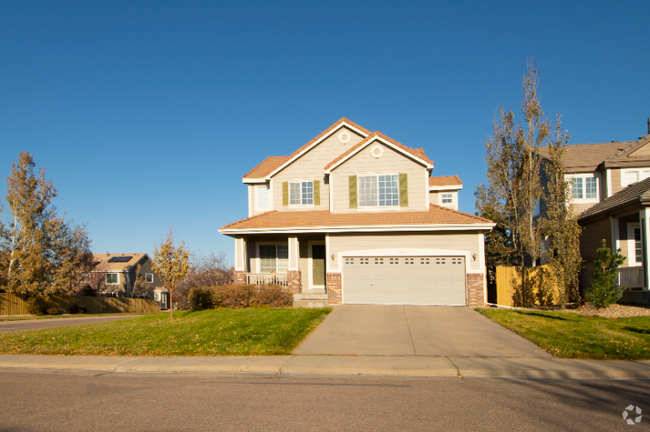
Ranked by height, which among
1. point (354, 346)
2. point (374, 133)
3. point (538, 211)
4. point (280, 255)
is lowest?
point (354, 346)

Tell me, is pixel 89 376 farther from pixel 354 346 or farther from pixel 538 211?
pixel 538 211

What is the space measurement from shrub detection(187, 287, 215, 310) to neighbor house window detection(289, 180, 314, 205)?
20.1ft

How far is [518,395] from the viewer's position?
6.99 m

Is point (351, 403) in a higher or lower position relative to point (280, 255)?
lower

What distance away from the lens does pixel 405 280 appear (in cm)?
1873

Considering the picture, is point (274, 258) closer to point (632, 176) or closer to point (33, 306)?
point (632, 176)

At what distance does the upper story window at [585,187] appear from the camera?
23875mm

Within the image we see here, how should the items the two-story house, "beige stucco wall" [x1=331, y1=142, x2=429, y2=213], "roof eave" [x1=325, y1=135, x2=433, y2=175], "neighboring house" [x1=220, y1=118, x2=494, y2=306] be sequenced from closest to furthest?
the two-story house < "neighboring house" [x1=220, y1=118, x2=494, y2=306] < "roof eave" [x1=325, y1=135, x2=433, y2=175] < "beige stucco wall" [x1=331, y1=142, x2=429, y2=213]

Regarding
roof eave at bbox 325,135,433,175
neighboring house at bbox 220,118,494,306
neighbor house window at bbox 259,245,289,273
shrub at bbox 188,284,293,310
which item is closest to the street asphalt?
shrub at bbox 188,284,293,310

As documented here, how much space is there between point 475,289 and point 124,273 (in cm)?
4118

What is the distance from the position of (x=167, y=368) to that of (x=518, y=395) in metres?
6.61

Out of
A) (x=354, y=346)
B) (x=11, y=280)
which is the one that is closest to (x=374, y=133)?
(x=354, y=346)

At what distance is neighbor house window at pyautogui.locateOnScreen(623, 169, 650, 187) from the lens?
75.5 feet

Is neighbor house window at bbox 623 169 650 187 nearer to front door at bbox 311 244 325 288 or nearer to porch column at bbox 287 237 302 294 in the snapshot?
front door at bbox 311 244 325 288
